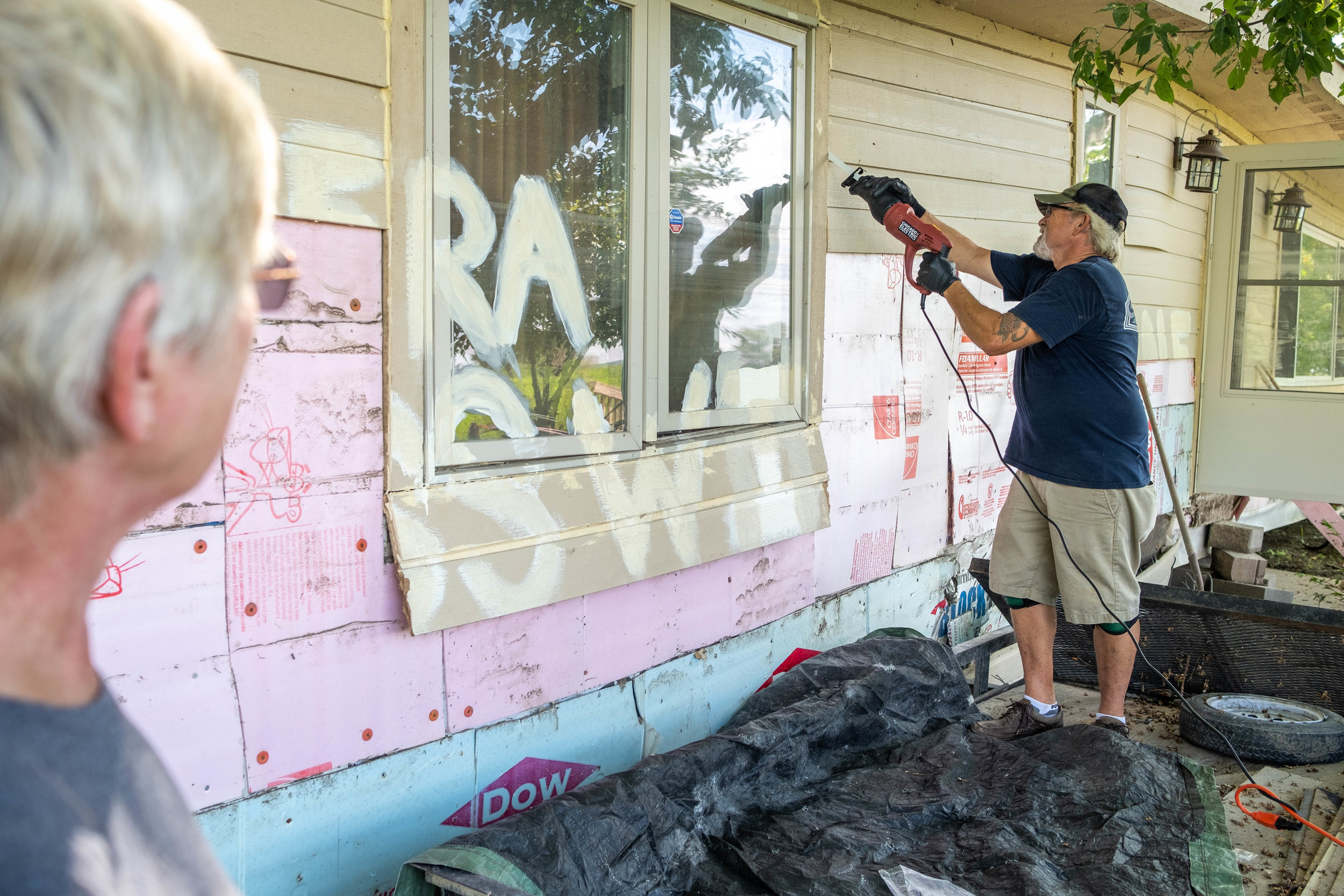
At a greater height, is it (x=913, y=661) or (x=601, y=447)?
(x=601, y=447)

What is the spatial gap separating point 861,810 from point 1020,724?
107 centimetres

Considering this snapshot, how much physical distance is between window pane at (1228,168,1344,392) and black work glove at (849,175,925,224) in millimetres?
4834

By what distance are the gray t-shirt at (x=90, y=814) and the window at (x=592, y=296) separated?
6.52 ft

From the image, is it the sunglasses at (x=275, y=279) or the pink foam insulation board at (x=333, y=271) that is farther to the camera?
the pink foam insulation board at (x=333, y=271)

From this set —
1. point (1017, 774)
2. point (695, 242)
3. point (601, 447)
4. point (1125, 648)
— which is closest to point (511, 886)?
point (601, 447)

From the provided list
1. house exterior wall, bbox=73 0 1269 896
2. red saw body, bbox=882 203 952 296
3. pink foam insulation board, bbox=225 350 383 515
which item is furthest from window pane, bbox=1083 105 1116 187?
pink foam insulation board, bbox=225 350 383 515

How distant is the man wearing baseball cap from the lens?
3691 mm

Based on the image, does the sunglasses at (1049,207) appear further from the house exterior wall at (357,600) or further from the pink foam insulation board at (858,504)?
the pink foam insulation board at (858,504)

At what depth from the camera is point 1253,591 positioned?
21.4ft

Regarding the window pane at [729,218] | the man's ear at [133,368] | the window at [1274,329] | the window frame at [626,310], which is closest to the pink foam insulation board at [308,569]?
the window frame at [626,310]

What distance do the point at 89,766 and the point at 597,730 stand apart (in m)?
2.86

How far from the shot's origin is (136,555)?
2.21 m

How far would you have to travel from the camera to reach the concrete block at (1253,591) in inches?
247

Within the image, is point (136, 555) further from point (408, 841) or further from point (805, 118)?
point (805, 118)
